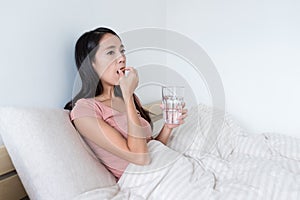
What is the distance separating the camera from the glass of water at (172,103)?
1099 millimetres

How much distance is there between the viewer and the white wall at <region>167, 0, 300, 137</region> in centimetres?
146

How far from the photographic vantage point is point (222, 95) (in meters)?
1.71

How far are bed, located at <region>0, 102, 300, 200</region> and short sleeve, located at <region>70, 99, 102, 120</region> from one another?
0.04m

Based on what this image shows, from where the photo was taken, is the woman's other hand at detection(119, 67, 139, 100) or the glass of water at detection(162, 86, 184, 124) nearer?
the woman's other hand at detection(119, 67, 139, 100)

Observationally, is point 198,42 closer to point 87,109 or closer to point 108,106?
point 108,106

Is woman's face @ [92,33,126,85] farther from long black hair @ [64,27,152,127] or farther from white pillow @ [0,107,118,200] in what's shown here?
white pillow @ [0,107,118,200]

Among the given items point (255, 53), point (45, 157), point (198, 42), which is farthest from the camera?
point (198, 42)

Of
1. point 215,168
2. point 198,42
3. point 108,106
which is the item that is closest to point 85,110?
point 108,106

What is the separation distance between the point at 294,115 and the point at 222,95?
17.8 inches

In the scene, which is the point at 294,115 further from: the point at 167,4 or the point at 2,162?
the point at 2,162

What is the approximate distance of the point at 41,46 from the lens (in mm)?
939

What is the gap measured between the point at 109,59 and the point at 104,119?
250 mm

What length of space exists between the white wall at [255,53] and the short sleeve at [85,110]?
41.1 inches

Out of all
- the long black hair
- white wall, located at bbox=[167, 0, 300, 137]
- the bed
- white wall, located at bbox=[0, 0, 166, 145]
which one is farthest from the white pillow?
white wall, located at bbox=[167, 0, 300, 137]
